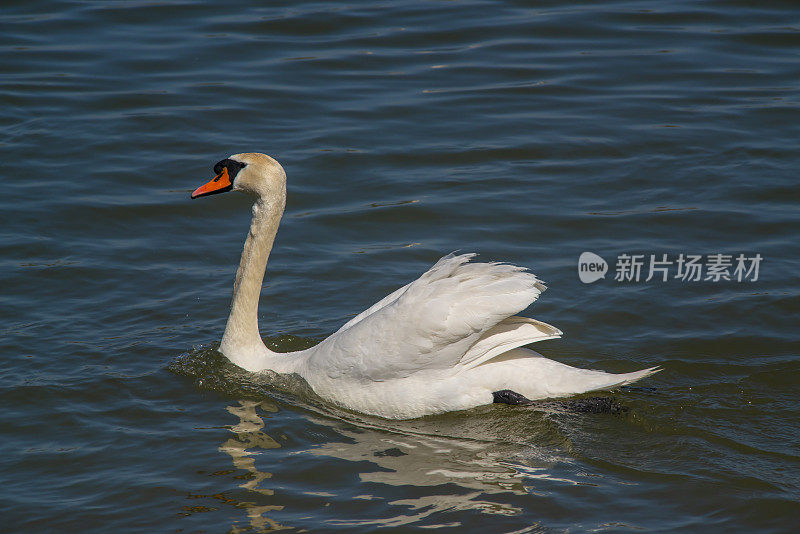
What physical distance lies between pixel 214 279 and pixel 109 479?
3.16m

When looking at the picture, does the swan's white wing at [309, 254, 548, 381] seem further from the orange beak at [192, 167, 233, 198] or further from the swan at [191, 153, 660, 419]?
the orange beak at [192, 167, 233, 198]

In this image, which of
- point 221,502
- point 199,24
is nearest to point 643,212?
point 221,502

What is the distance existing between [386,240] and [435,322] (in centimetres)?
338

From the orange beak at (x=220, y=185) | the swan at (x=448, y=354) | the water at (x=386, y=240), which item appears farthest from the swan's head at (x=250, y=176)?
the water at (x=386, y=240)

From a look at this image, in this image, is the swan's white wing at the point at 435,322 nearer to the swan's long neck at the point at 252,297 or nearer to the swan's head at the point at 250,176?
the swan's long neck at the point at 252,297

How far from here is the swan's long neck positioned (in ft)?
24.4

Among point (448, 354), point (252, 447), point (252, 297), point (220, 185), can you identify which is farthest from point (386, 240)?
point (252, 447)

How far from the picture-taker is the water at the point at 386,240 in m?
5.98

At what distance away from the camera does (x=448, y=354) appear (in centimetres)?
655

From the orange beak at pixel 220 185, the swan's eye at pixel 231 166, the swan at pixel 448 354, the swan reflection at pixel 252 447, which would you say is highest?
the swan's eye at pixel 231 166

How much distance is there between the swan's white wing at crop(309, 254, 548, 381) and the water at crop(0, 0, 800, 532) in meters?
0.42

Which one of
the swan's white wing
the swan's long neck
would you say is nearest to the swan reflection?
the swan's long neck

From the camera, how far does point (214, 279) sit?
908 cm

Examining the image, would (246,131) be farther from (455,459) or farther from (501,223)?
(455,459)
